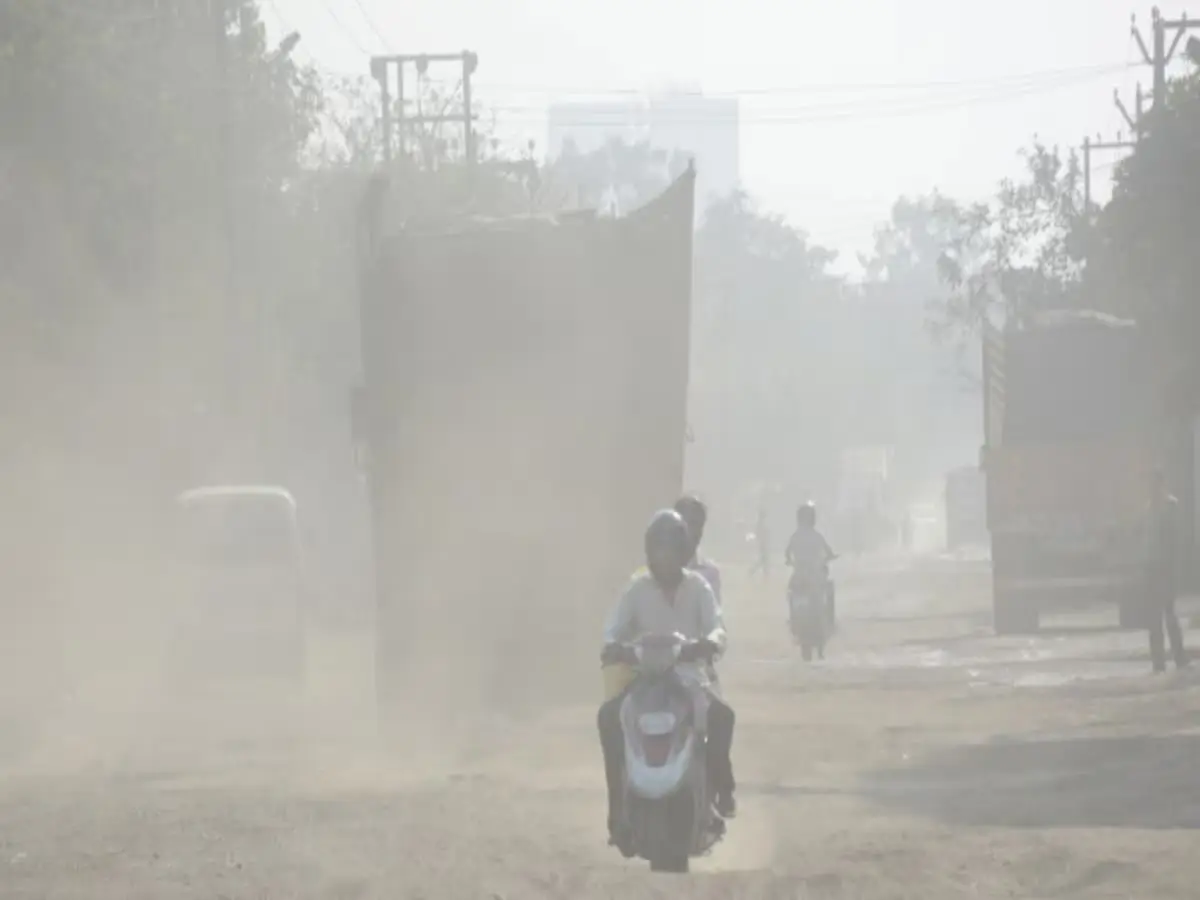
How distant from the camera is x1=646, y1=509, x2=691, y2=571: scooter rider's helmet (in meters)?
11.5

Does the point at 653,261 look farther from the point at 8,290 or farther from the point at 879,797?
the point at 8,290

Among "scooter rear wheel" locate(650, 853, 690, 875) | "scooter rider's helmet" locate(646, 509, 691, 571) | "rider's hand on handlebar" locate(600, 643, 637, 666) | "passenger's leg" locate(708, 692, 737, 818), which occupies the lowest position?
"scooter rear wheel" locate(650, 853, 690, 875)

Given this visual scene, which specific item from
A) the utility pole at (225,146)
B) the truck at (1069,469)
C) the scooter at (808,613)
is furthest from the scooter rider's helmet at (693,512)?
the utility pole at (225,146)

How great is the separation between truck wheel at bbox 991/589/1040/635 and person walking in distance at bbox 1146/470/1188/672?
6939 mm

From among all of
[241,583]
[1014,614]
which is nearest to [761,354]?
[1014,614]

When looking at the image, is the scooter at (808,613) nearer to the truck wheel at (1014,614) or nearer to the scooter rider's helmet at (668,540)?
the truck wheel at (1014,614)

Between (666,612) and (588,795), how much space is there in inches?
160

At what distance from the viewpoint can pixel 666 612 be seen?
38.3 ft

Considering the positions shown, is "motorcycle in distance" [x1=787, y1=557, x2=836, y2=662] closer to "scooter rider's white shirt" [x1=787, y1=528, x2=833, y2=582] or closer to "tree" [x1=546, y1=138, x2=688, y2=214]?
"scooter rider's white shirt" [x1=787, y1=528, x2=833, y2=582]

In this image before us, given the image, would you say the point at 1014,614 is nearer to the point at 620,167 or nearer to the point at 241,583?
the point at 241,583

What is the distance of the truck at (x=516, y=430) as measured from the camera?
2012cm

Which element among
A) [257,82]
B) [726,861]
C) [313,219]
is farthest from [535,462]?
[313,219]

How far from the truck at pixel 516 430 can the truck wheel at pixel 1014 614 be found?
12.1 metres

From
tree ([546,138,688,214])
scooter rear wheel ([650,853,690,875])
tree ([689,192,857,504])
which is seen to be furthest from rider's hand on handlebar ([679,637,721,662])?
tree ([546,138,688,214])
